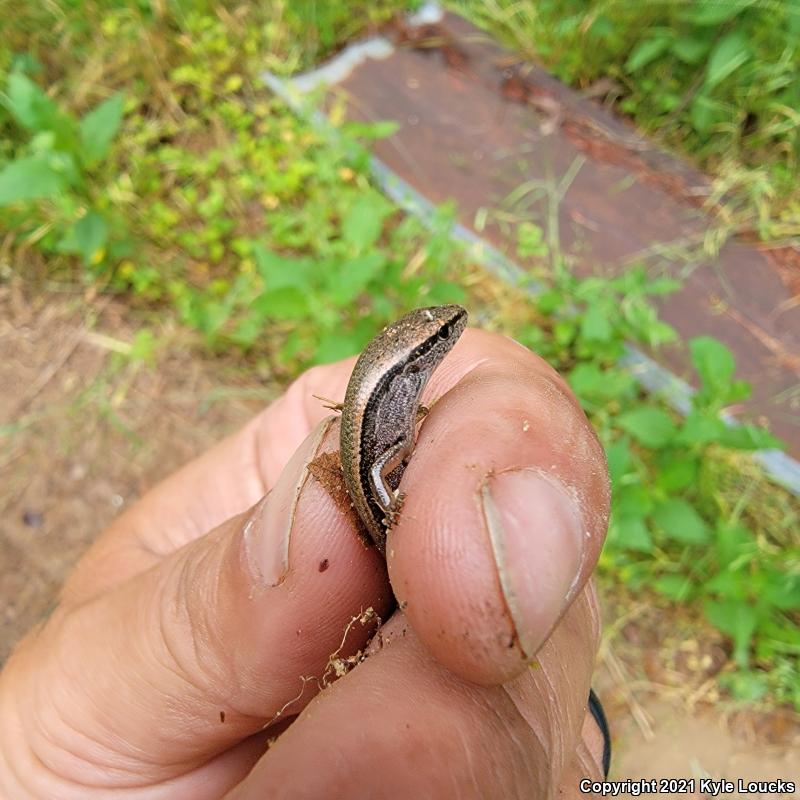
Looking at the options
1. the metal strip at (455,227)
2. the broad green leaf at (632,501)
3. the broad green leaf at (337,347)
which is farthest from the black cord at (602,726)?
the broad green leaf at (337,347)

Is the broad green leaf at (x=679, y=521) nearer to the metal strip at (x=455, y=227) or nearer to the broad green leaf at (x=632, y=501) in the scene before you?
the broad green leaf at (x=632, y=501)

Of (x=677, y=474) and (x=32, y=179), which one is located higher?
(x=32, y=179)

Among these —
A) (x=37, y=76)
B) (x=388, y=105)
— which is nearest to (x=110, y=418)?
(x=37, y=76)


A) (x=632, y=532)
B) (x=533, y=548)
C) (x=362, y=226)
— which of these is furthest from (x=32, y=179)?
(x=632, y=532)

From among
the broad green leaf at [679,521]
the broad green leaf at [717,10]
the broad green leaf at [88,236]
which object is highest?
the broad green leaf at [88,236]

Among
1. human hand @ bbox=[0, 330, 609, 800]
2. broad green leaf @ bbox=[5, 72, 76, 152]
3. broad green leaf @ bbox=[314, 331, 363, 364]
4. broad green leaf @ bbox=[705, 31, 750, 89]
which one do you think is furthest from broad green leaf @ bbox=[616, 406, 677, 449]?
broad green leaf @ bbox=[5, 72, 76, 152]

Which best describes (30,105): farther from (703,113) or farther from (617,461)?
(703,113)

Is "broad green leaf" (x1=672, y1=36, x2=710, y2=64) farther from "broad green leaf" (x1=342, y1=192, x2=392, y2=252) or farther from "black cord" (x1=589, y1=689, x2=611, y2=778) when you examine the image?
"black cord" (x1=589, y1=689, x2=611, y2=778)
